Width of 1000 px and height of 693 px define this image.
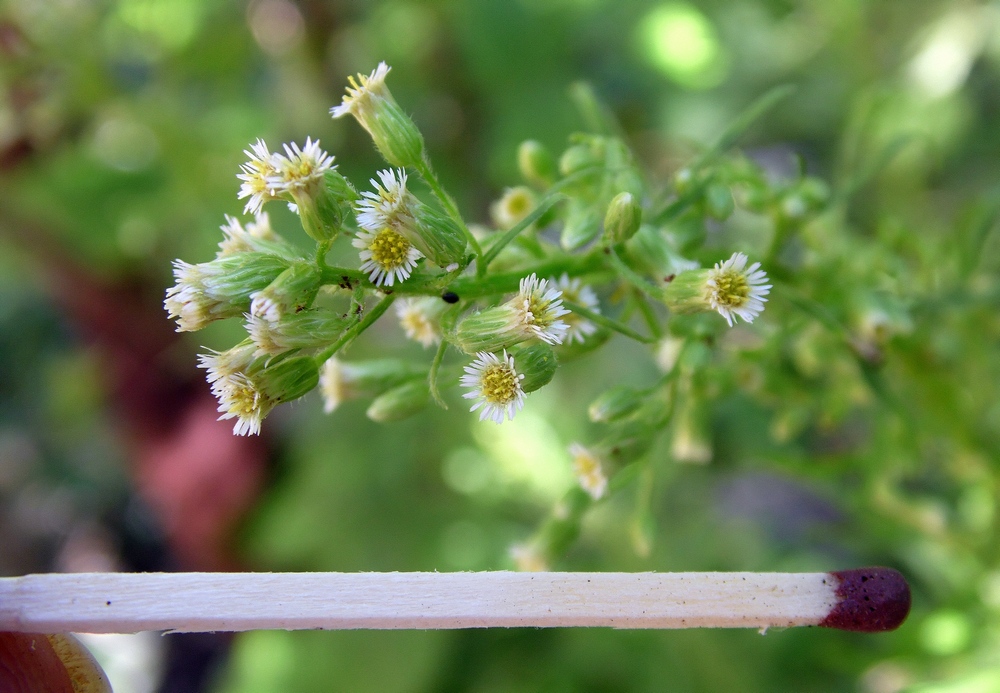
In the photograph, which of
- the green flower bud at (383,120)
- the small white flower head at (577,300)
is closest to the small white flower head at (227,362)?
the green flower bud at (383,120)

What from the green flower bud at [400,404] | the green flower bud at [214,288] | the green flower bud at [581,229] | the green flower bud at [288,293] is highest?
the green flower bud at [214,288]

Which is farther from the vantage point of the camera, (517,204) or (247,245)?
(517,204)

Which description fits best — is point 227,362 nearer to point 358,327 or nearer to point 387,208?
point 358,327

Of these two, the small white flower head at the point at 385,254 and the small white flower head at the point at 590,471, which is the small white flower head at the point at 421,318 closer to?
the small white flower head at the point at 385,254

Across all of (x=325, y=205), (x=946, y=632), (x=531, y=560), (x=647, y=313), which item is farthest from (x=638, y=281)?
(x=946, y=632)

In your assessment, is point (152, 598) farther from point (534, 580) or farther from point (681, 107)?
point (681, 107)

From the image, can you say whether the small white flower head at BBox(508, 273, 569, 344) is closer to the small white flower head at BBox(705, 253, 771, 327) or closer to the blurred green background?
the small white flower head at BBox(705, 253, 771, 327)
